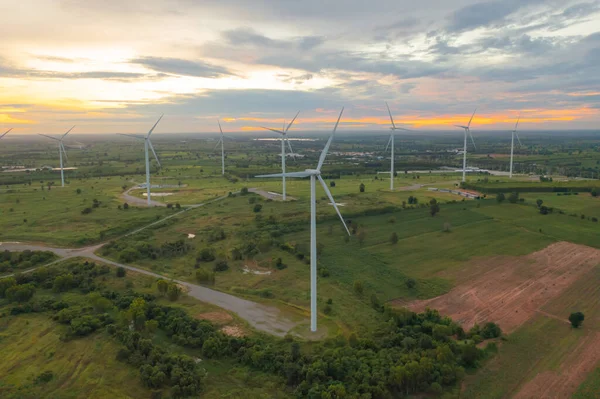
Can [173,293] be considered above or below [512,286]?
above

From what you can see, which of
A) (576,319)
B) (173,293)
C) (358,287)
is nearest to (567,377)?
(576,319)

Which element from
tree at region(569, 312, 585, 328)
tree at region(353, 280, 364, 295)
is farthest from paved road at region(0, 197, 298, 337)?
tree at region(569, 312, 585, 328)

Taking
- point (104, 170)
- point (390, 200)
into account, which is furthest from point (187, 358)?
point (104, 170)

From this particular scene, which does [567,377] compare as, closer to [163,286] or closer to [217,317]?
[217,317]

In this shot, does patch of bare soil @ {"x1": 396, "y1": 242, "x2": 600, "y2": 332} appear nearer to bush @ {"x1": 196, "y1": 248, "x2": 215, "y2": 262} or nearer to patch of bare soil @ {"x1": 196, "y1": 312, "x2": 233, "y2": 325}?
patch of bare soil @ {"x1": 196, "y1": 312, "x2": 233, "y2": 325}

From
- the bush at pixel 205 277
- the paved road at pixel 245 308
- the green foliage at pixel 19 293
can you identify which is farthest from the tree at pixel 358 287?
the green foliage at pixel 19 293

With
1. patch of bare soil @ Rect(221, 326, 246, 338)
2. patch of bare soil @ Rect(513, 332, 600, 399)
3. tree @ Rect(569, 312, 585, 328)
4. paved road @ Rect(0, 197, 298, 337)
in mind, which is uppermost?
tree @ Rect(569, 312, 585, 328)
